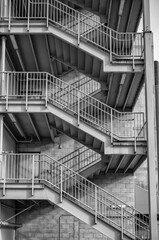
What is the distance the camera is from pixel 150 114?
17469 millimetres

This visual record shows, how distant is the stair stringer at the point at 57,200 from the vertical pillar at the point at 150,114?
4.62 ft

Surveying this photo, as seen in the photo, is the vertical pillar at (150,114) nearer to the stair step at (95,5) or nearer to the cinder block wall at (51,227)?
the stair step at (95,5)

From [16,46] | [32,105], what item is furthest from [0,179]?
[16,46]

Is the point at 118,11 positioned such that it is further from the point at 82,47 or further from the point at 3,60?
the point at 3,60

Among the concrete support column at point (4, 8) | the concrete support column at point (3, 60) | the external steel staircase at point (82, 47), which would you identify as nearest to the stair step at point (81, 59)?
the external steel staircase at point (82, 47)

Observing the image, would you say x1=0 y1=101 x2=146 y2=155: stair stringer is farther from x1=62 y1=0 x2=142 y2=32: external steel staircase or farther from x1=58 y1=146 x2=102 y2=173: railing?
x1=62 y1=0 x2=142 y2=32: external steel staircase

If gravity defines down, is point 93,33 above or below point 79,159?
above

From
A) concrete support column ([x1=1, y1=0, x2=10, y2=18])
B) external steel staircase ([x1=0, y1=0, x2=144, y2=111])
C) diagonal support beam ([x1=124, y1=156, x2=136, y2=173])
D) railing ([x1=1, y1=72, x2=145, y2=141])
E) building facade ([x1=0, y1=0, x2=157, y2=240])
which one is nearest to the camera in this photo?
building facade ([x1=0, y1=0, x2=157, y2=240])

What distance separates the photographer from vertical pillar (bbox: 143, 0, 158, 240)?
54.0 feet

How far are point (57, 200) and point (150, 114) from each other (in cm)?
477

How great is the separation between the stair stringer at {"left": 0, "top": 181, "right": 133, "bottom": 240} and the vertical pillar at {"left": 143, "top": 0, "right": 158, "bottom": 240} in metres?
1.41

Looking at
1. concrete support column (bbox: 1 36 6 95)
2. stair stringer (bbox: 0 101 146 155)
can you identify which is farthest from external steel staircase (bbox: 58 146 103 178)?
concrete support column (bbox: 1 36 6 95)

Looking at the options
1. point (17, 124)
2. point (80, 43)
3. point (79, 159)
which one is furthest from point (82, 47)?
point (79, 159)

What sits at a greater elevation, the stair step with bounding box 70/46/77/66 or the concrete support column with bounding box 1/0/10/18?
the concrete support column with bounding box 1/0/10/18
